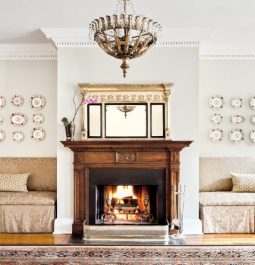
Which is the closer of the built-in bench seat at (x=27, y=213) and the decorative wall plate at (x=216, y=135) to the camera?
the built-in bench seat at (x=27, y=213)

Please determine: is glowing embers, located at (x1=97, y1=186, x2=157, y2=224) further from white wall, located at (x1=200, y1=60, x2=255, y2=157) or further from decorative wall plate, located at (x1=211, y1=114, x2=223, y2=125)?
decorative wall plate, located at (x1=211, y1=114, x2=223, y2=125)

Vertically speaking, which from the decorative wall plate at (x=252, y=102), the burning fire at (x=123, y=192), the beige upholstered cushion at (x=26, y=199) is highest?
the decorative wall plate at (x=252, y=102)

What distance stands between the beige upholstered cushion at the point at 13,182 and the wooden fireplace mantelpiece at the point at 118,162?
94cm

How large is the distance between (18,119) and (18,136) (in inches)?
10.0

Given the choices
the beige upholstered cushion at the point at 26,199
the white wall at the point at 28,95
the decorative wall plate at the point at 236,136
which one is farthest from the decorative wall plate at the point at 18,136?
the decorative wall plate at the point at 236,136

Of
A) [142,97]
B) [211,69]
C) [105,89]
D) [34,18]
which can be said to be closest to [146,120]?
[142,97]

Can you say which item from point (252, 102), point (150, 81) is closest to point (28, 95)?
point (150, 81)

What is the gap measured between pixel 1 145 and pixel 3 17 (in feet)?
6.82

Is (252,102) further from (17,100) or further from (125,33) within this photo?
(125,33)

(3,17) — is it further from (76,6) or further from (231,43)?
(231,43)

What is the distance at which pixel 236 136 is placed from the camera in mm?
6320

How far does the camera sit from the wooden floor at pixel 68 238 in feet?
16.7

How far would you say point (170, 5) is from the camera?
15.1ft

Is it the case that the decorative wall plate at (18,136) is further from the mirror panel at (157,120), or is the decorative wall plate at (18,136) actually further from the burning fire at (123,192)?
the mirror panel at (157,120)
